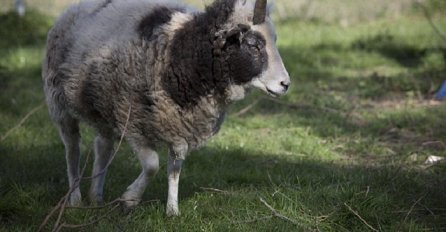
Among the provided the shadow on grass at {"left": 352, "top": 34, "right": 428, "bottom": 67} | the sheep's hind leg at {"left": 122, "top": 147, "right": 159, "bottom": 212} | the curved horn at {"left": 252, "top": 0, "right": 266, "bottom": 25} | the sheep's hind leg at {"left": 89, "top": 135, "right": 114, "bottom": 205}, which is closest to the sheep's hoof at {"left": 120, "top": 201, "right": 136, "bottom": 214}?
the sheep's hind leg at {"left": 122, "top": 147, "right": 159, "bottom": 212}

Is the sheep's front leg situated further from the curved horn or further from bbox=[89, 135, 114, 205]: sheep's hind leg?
the curved horn

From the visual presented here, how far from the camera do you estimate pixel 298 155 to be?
661 centimetres

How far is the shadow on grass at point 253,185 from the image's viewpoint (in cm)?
479

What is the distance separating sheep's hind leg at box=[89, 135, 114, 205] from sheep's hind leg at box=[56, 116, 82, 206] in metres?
0.12

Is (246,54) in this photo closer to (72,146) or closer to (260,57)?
(260,57)

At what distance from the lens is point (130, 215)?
4723 mm

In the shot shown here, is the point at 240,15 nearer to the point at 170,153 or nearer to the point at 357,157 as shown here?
the point at 170,153

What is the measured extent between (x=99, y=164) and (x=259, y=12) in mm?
1838

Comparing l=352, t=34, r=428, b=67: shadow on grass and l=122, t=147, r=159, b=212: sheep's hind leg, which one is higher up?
l=122, t=147, r=159, b=212: sheep's hind leg

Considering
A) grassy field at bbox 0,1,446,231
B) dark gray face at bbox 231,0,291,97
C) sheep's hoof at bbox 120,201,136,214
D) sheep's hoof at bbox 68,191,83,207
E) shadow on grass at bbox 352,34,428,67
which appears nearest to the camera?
dark gray face at bbox 231,0,291,97

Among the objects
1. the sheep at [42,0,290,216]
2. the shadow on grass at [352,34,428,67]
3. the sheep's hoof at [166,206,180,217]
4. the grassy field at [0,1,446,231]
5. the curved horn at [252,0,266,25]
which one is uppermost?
the curved horn at [252,0,266,25]

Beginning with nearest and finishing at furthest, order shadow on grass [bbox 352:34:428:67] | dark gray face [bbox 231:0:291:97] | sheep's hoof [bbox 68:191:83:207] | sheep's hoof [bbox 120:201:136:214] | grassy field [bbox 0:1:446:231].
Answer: dark gray face [bbox 231:0:291:97], grassy field [bbox 0:1:446:231], sheep's hoof [bbox 120:201:136:214], sheep's hoof [bbox 68:191:83:207], shadow on grass [bbox 352:34:428:67]

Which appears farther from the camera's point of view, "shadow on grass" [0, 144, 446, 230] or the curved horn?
"shadow on grass" [0, 144, 446, 230]

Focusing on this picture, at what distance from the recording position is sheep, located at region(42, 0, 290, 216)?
458 centimetres
